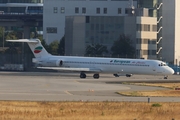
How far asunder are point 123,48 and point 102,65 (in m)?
34.7

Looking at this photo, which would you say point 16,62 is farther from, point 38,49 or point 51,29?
point 51,29

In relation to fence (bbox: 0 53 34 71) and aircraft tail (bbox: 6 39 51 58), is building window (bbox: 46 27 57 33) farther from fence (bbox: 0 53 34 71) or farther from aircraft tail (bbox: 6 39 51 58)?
aircraft tail (bbox: 6 39 51 58)

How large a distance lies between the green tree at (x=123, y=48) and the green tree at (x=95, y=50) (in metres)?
2.02

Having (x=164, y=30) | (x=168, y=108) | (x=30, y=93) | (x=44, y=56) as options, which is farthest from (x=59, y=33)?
(x=168, y=108)

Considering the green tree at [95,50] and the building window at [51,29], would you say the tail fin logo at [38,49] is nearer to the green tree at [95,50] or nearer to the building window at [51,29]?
the green tree at [95,50]

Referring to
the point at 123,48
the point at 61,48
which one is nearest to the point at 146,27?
the point at 123,48

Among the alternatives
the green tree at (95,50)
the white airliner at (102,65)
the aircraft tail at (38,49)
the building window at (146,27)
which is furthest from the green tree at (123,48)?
the white airliner at (102,65)

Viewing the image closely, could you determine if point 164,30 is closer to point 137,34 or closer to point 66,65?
point 137,34

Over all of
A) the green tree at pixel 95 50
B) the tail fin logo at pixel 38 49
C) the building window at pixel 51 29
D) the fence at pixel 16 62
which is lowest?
the fence at pixel 16 62

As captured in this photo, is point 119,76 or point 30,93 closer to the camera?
point 30,93

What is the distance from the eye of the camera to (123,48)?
116375 mm

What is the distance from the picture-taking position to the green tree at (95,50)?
117m

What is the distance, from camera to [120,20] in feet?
386

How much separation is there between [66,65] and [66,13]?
5323cm
